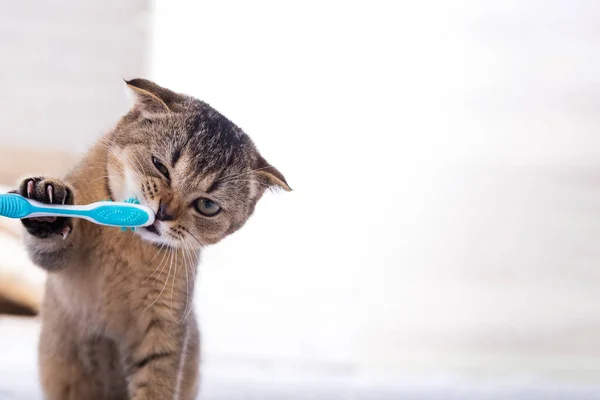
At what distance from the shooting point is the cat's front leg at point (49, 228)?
3.29 ft

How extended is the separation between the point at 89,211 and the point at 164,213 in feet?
0.50

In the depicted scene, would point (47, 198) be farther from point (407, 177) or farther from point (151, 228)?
point (407, 177)

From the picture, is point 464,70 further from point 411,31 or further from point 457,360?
point 457,360

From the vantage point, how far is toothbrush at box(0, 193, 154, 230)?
0.96m

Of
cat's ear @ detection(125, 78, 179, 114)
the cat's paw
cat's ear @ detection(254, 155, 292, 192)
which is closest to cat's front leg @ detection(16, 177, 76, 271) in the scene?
the cat's paw

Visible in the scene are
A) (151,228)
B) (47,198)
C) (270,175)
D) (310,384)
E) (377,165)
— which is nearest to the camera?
(47,198)

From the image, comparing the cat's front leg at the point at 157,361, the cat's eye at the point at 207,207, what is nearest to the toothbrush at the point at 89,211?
the cat's eye at the point at 207,207

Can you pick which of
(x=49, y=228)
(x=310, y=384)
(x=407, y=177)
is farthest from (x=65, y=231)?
(x=407, y=177)

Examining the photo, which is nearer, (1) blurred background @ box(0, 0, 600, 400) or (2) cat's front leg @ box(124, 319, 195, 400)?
(2) cat's front leg @ box(124, 319, 195, 400)

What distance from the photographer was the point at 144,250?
4.10 ft

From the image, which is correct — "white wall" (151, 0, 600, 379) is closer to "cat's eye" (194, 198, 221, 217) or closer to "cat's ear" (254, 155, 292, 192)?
"cat's ear" (254, 155, 292, 192)

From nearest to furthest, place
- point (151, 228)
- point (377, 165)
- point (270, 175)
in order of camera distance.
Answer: point (151, 228) → point (270, 175) → point (377, 165)

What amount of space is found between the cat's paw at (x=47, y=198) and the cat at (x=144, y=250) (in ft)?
0.27

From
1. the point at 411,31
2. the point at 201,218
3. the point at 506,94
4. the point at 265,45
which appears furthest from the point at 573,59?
the point at 201,218
